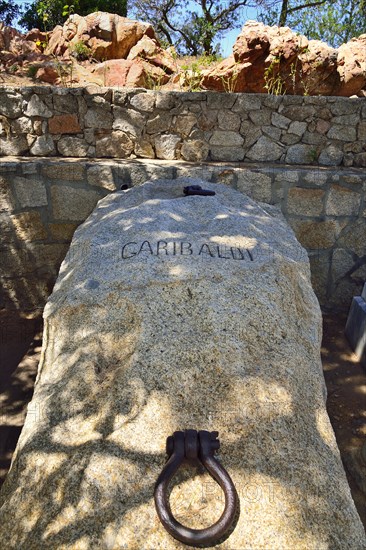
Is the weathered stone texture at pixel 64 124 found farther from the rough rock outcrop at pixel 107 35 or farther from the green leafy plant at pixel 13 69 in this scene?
the rough rock outcrop at pixel 107 35

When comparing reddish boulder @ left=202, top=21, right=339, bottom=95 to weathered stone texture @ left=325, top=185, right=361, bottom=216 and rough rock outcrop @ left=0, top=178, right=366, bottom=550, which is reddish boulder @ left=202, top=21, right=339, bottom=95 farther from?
rough rock outcrop @ left=0, top=178, right=366, bottom=550

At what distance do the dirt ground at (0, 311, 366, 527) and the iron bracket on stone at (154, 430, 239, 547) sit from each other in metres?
1.26

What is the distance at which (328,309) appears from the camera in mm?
3828

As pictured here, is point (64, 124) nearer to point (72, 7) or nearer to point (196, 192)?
point (196, 192)

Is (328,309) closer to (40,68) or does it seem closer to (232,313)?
(232,313)

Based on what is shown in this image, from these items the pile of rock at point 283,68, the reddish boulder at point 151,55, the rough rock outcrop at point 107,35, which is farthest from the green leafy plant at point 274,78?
the rough rock outcrop at point 107,35

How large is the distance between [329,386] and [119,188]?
2.15 m

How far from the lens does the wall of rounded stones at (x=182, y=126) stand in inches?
140

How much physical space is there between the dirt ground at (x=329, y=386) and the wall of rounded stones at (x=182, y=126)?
4.88ft

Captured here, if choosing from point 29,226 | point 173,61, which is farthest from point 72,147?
point 173,61

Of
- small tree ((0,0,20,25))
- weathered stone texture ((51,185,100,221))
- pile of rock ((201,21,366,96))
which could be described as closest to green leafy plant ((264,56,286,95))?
pile of rock ((201,21,366,96))

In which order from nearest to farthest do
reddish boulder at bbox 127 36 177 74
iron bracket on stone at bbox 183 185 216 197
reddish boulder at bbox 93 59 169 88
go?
1. iron bracket on stone at bbox 183 185 216 197
2. reddish boulder at bbox 93 59 169 88
3. reddish boulder at bbox 127 36 177 74

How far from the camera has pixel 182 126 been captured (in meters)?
3.71

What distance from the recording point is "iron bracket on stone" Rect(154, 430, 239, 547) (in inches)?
41.2
